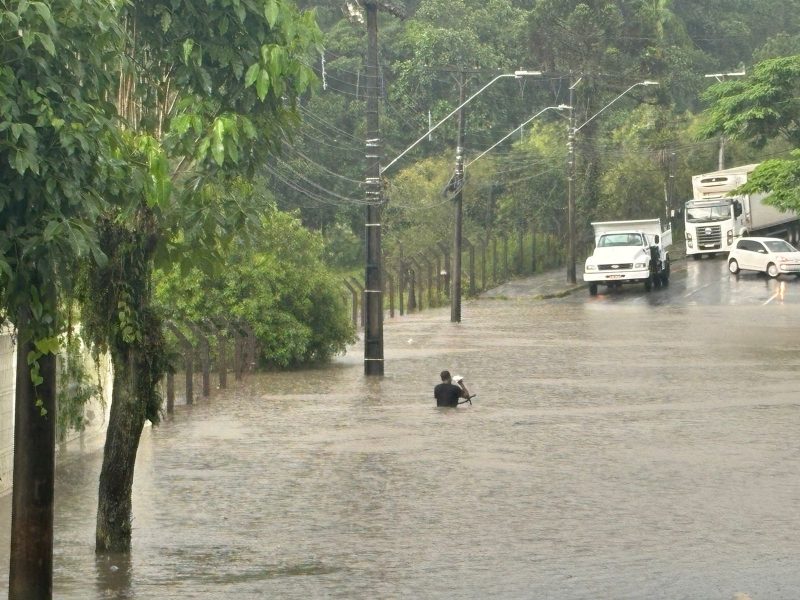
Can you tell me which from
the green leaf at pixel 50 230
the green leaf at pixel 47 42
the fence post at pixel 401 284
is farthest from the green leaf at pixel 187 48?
the fence post at pixel 401 284

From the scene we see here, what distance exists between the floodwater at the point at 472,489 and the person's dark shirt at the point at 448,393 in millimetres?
317

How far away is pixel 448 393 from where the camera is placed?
26406 mm

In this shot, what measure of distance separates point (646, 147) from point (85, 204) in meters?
68.1

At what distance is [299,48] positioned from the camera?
13.6 metres

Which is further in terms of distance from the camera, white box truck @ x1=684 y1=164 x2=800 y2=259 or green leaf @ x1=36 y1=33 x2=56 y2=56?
white box truck @ x1=684 y1=164 x2=800 y2=259

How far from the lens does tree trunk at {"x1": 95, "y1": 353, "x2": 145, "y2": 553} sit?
14578 millimetres

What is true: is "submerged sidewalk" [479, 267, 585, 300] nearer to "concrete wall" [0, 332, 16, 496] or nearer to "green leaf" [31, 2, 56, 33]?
"concrete wall" [0, 332, 16, 496]

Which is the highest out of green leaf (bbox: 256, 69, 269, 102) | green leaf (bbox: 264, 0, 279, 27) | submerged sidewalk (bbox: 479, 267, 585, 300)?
green leaf (bbox: 264, 0, 279, 27)

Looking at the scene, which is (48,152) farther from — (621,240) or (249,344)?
(621,240)

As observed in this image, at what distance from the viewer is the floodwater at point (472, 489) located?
13.8m

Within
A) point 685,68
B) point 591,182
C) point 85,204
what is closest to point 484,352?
point 85,204

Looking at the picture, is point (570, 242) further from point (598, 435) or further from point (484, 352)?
point (598, 435)

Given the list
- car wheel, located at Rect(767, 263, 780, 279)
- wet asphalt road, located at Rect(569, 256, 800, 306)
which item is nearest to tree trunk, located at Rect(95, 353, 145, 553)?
wet asphalt road, located at Rect(569, 256, 800, 306)

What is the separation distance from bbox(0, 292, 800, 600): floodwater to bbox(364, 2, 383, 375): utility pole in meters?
0.94
